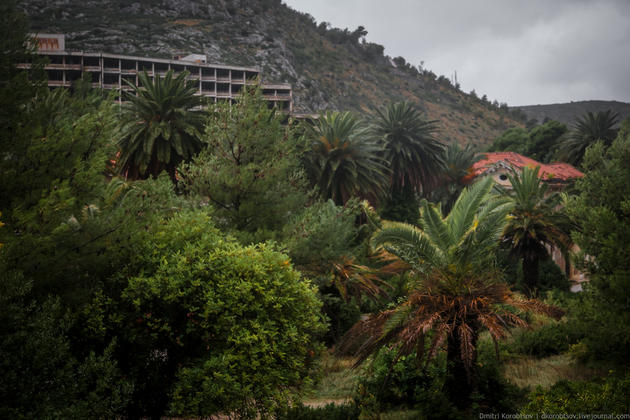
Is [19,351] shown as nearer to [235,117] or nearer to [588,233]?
[235,117]

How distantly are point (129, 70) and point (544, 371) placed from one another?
5729cm

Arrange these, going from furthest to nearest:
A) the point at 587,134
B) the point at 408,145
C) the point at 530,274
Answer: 1. the point at 587,134
2. the point at 408,145
3. the point at 530,274

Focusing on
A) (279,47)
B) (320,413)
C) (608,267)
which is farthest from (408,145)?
(279,47)

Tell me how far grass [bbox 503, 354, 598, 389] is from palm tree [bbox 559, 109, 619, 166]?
27.8 meters

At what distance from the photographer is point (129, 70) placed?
55.0 metres

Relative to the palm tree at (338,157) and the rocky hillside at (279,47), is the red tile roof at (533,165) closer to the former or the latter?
the palm tree at (338,157)

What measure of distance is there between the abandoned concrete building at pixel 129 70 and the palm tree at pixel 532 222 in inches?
1406

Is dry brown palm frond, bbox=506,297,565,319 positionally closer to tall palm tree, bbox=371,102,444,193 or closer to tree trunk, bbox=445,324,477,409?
tree trunk, bbox=445,324,477,409

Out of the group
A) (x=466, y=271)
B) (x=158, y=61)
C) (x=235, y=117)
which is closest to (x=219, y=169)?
(x=235, y=117)

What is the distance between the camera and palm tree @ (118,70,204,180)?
50.4 feet

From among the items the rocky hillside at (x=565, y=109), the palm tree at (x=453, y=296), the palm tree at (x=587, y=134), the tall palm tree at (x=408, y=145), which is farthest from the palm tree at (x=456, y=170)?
the rocky hillside at (x=565, y=109)

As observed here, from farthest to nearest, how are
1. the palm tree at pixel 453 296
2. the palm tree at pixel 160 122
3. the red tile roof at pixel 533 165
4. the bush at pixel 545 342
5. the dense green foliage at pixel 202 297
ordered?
the red tile roof at pixel 533 165 < the palm tree at pixel 160 122 < the bush at pixel 545 342 < the palm tree at pixel 453 296 < the dense green foliage at pixel 202 297

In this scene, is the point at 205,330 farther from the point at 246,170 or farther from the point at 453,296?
the point at 246,170

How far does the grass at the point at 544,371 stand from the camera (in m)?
10.3
